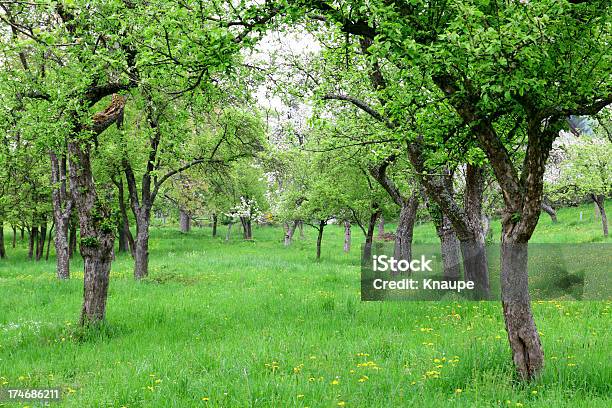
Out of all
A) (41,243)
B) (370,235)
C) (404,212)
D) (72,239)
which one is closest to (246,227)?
(72,239)

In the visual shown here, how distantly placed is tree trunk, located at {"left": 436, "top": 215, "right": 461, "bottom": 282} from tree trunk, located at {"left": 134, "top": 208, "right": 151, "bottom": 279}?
10330 mm

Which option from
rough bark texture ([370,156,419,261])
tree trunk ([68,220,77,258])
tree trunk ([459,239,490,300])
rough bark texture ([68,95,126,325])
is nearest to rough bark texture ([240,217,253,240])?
tree trunk ([68,220,77,258])

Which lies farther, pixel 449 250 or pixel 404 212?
pixel 404 212

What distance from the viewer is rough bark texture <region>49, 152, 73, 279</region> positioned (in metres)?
20.0

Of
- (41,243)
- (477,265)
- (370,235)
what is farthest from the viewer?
(41,243)

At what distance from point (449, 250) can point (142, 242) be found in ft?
35.6

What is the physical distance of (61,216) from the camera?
2055 centimetres

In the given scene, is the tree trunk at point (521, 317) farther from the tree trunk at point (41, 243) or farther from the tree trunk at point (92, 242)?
the tree trunk at point (41, 243)

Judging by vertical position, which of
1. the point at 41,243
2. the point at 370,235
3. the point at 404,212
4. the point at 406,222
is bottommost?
the point at 41,243

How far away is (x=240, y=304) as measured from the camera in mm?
13656

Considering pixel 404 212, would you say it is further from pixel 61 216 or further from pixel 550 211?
pixel 550 211

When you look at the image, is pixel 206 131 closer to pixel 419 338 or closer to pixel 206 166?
pixel 206 166

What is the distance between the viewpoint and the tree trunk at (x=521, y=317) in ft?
21.6

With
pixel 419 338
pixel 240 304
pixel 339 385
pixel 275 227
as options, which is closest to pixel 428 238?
pixel 275 227
